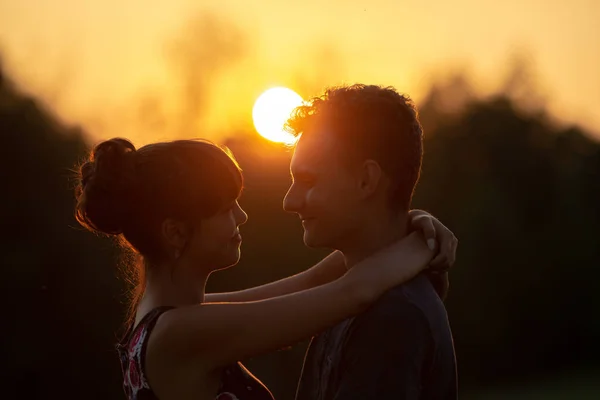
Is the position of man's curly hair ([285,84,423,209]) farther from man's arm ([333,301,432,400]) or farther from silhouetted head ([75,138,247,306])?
man's arm ([333,301,432,400])

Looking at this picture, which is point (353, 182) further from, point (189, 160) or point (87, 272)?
point (87, 272)

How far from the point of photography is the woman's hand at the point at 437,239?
172 inches

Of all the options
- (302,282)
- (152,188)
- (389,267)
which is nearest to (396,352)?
(389,267)

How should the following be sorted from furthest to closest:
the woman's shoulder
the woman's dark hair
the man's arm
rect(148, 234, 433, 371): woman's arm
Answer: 1. the woman's dark hair
2. the woman's shoulder
3. rect(148, 234, 433, 371): woman's arm
4. the man's arm

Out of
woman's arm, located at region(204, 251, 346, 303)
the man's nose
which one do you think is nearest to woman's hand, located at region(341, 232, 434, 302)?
the man's nose

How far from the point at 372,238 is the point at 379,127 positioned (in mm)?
511

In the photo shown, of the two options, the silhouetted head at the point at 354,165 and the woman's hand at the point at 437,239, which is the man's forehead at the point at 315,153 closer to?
the silhouetted head at the point at 354,165

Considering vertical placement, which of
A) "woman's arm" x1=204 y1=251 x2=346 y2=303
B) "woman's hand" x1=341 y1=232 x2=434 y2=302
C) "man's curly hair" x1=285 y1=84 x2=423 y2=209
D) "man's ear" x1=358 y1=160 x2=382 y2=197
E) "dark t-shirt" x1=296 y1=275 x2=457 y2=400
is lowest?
"woman's arm" x1=204 y1=251 x2=346 y2=303

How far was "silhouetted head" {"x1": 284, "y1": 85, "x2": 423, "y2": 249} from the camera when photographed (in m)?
4.44

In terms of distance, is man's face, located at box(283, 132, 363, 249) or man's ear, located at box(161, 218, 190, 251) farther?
→ man's face, located at box(283, 132, 363, 249)

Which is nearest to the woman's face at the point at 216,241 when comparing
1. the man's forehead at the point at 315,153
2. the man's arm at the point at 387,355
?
the man's forehead at the point at 315,153

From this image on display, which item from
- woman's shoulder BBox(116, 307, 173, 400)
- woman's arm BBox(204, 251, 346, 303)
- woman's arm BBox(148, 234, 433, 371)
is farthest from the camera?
→ woman's arm BBox(204, 251, 346, 303)

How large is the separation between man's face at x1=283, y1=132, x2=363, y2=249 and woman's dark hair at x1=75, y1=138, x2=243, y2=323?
0.33 metres

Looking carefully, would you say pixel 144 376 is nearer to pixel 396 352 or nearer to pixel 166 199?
pixel 166 199
